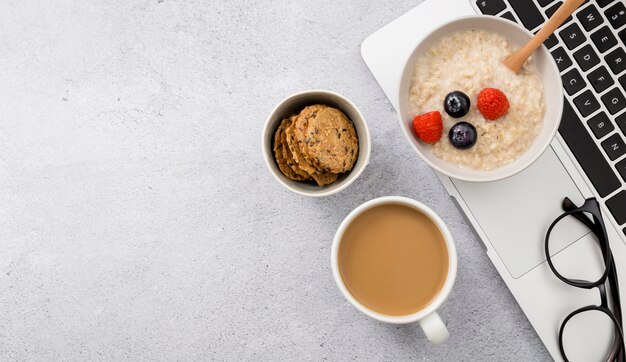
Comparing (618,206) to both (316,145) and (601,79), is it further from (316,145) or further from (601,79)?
(316,145)

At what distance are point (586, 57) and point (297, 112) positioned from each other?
0.44m

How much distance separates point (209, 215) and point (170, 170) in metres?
0.11

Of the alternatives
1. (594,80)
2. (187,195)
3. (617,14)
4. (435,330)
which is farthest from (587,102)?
(187,195)

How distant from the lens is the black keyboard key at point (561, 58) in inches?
34.4

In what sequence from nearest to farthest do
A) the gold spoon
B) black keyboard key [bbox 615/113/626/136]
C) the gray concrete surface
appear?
1. the gold spoon
2. black keyboard key [bbox 615/113/626/136]
3. the gray concrete surface

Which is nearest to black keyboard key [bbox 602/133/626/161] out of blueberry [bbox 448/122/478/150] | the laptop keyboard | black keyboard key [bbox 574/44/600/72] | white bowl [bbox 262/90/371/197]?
the laptop keyboard

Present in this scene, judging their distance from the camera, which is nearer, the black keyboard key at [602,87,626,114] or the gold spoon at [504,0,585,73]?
the gold spoon at [504,0,585,73]

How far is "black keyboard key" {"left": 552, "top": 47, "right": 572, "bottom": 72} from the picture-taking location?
87cm

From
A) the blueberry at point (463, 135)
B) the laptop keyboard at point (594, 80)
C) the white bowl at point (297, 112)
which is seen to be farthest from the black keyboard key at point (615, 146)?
the white bowl at point (297, 112)

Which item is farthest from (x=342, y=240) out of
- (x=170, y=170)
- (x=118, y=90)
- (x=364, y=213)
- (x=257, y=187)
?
(x=118, y=90)

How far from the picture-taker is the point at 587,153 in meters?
0.88

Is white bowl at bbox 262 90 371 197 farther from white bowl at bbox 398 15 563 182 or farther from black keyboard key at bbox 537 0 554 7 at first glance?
black keyboard key at bbox 537 0 554 7

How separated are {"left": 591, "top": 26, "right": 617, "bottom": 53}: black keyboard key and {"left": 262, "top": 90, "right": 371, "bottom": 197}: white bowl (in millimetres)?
367

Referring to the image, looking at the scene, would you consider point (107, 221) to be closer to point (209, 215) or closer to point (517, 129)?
point (209, 215)
